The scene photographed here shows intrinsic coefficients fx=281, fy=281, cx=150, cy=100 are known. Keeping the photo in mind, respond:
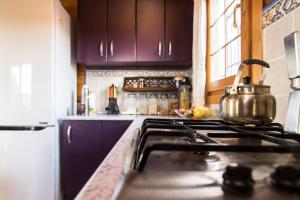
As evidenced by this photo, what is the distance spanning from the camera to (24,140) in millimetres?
2252

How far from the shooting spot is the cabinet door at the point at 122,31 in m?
2.74

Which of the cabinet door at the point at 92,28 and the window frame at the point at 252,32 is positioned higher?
the cabinet door at the point at 92,28

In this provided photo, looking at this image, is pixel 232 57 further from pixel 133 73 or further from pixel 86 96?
pixel 86 96

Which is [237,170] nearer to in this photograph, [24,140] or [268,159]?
[268,159]

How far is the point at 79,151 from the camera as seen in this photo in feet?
7.95

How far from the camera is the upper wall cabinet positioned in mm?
2710

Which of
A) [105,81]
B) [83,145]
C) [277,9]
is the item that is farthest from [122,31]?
[277,9]

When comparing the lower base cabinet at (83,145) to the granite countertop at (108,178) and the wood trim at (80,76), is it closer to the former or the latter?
the wood trim at (80,76)

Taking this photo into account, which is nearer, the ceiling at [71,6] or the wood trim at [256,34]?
the wood trim at [256,34]

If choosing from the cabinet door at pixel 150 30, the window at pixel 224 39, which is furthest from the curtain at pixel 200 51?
the cabinet door at pixel 150 30

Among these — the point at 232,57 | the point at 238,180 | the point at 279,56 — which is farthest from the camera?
the point at 232,57

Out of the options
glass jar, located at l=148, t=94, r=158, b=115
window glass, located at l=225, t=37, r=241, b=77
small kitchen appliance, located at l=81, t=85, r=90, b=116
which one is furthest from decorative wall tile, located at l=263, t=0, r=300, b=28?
small kitchen appliance, located at l=81, t=85, r=90, b=116

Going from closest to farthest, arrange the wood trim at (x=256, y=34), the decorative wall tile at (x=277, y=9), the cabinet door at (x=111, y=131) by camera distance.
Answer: the decorative wall tile at (x=277, y=9), the wood trim at (x=256, y=34), the cabinet door at (x=111, y=131)

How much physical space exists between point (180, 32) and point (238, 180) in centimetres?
249
